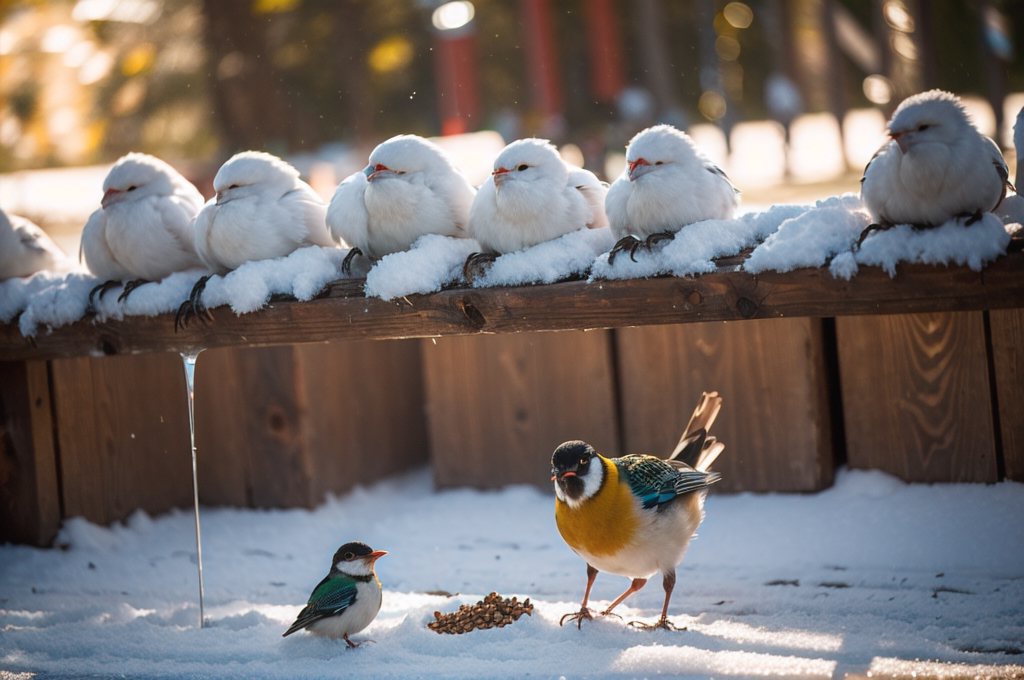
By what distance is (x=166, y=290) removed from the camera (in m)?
3.17

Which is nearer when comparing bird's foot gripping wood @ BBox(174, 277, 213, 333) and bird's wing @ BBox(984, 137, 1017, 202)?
bird's wing @ BBox(984, 137, 1017, 202)

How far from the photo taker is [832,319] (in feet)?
12.3

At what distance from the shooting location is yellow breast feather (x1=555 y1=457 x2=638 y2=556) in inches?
101

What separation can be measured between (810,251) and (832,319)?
154 centimetres

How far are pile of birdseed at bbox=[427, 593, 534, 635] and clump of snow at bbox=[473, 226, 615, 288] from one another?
102 centimetres

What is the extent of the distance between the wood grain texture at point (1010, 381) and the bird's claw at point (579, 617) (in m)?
1.72

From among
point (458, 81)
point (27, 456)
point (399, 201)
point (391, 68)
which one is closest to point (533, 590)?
point (399, 201)

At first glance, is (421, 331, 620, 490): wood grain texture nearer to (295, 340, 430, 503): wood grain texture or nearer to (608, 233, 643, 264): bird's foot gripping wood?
(295, 340, 430, 503): wood grain texture

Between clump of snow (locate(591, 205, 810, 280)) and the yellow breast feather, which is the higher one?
clump of snow (locate(591, 205, 810, 280))

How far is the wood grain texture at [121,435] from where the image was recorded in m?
4.03

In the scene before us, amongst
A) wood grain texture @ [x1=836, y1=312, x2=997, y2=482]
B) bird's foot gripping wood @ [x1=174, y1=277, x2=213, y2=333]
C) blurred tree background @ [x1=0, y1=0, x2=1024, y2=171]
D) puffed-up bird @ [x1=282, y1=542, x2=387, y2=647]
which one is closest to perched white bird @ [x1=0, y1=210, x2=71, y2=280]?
bird's foot gripping wood @ [x1=174, y1=277, x2=213, y2=333]

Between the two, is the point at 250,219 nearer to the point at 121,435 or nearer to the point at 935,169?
the point at 121,435

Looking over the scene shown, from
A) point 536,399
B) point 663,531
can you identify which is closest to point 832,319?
point 536,399

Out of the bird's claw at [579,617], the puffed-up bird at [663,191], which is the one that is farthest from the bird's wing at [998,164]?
the bird's claw at [579,617]
